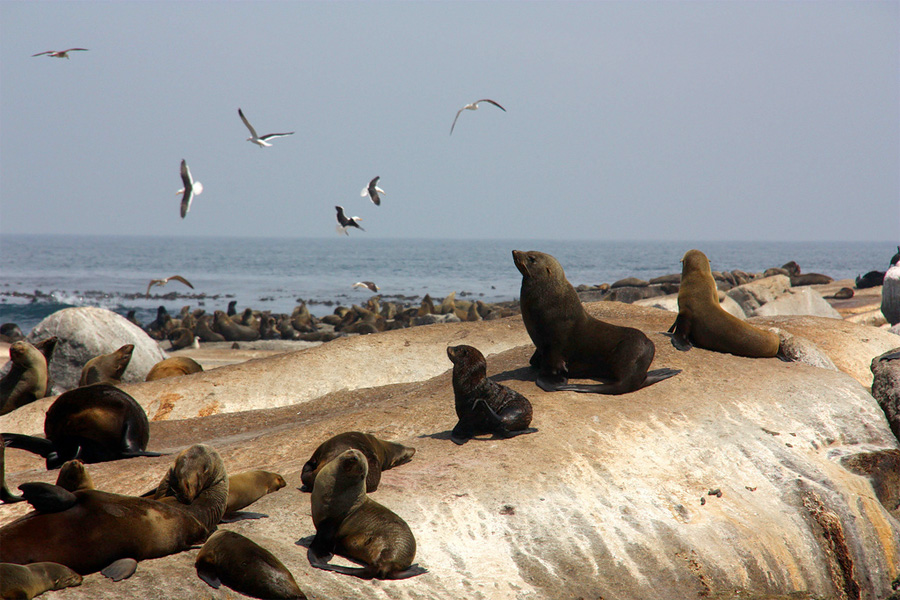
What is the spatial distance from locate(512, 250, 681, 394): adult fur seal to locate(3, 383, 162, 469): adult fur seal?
11.2 feet

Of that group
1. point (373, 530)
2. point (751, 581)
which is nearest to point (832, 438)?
point (751, 581)

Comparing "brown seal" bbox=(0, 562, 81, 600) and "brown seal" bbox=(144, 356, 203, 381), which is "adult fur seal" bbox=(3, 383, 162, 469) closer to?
"brown seal" bbox=(0, 562, 81, 600)

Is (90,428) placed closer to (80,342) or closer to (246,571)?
(246,571)

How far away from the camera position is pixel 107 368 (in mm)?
9391

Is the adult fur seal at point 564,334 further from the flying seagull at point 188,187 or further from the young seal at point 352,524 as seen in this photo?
the flying seagull at point 188,187

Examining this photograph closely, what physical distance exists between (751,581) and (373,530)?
2.52 metres

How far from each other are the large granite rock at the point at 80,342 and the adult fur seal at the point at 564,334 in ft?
26.0

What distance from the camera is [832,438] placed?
643 centimetres

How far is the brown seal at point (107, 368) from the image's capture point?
9.27 m

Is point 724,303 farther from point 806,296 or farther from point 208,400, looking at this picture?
point 208,400

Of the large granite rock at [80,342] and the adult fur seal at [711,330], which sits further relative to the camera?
the large granite rock at [80,342]

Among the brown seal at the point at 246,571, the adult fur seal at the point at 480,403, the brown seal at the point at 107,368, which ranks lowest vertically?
the brown seal at the point at 107,368

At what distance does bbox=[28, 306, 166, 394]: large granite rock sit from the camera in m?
12.0

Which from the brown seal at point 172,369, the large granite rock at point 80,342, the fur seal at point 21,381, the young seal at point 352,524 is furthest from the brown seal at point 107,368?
the young seal at point 352,524
